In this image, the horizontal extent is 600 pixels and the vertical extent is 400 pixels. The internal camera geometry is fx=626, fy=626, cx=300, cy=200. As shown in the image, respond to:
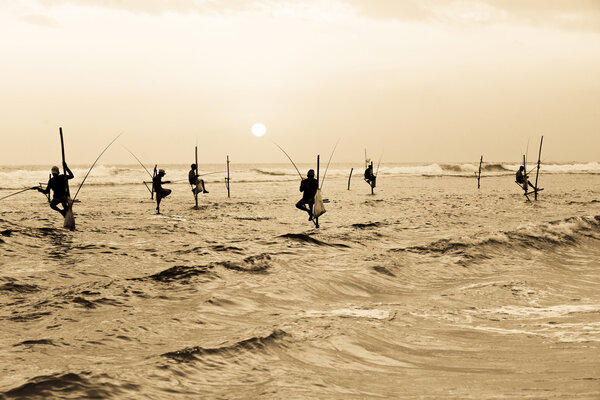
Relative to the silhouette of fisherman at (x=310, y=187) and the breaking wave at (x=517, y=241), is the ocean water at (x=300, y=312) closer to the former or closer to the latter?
the breaking wave at (x=517, y=241)

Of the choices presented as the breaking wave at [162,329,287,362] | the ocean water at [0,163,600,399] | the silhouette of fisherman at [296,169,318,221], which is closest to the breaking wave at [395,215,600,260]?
the ocean water at [0,163,600,399]

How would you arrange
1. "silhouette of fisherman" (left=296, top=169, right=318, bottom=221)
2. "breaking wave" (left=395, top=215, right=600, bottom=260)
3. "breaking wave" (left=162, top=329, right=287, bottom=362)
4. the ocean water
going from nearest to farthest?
the ocean water
"breaking wave" (left=162, top=329, right=287, bottom=362)
"breaking wave" (left=395, top=215, right=600, bottom=260)
"silhouette of fisherman" (left=296, top=169, right=318, bottom=221)

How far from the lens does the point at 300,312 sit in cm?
847

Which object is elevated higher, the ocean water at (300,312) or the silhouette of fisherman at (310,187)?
the silhouette of fisherman at (310,187)

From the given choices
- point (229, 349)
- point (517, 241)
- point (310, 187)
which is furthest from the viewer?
point (310, 187)

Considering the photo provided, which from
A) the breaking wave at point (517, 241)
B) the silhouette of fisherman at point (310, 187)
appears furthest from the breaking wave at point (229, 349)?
the silhouette of fisherman at point (310, 187)

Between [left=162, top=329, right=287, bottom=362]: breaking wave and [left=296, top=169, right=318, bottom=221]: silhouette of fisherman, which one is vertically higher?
[left=296, top=169, right=318, bottom=221]: silhouette of fisherman

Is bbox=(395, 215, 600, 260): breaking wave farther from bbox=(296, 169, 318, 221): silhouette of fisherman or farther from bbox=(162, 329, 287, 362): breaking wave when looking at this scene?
bbox=(162, 329, 287, 362): breaking wave

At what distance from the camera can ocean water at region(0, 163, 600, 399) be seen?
551 cm

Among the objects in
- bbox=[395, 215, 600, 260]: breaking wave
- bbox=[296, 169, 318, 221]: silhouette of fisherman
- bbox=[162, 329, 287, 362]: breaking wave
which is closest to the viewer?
bbox=[162, 329, 287, 362]: breaking wave

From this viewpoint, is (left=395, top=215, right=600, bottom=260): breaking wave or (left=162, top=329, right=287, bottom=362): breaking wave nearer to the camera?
(left=162, top=329, right=287, bottom=362): breaking wave

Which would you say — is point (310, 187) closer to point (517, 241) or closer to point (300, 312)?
point (517, 241)

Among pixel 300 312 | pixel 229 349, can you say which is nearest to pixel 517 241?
A: pixel 300 312

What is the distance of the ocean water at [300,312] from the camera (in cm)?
551
